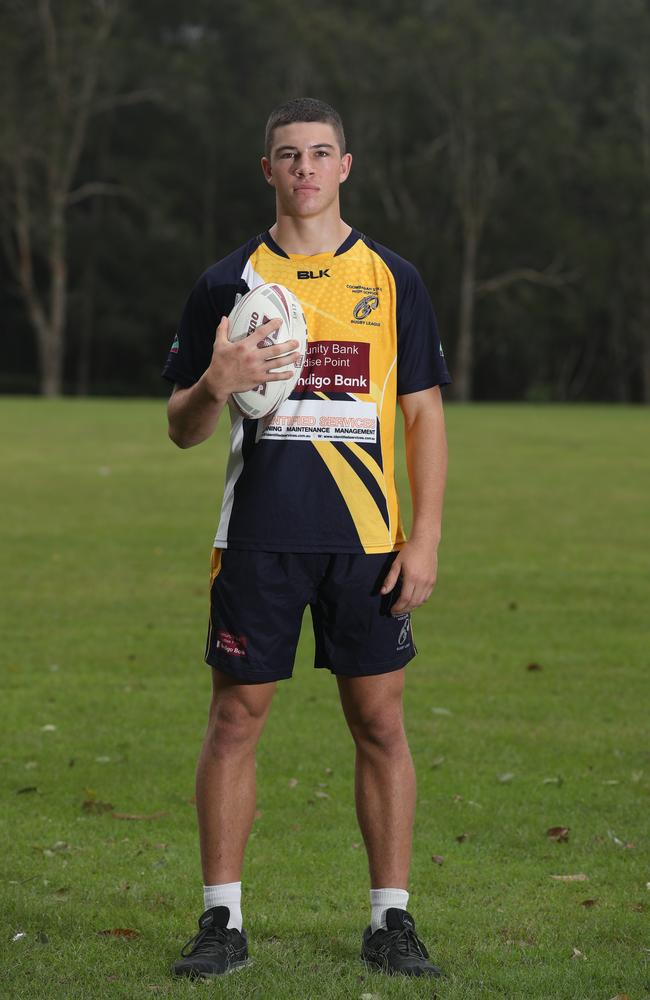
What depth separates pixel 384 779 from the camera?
4.36m

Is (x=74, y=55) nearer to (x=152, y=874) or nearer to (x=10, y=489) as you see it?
(x=10, y=489)

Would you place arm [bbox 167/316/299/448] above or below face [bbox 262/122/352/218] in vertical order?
below

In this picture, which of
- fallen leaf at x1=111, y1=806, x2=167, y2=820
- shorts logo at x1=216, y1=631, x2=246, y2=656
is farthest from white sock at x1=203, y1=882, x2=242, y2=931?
fallen leaf at x1=111, y1=806, x2=167, y2=820

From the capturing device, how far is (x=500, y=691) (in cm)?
837

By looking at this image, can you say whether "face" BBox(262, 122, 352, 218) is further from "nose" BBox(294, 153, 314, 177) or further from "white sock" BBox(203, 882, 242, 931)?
"white sock" BBox(203, 882, 242, 931)

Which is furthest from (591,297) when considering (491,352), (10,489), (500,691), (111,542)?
(500,691)

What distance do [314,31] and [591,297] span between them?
1573cm

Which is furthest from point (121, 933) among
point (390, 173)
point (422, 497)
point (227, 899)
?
point (390, 173)

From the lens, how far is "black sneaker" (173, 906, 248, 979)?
4164mm

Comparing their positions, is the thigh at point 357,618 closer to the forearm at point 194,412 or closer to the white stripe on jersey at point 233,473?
the white stripe on jersey at point 233,473

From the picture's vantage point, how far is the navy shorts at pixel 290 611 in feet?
13.9

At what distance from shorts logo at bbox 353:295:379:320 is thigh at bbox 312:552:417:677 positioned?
0.71m

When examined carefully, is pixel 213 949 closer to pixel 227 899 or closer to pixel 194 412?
pixel 227 899

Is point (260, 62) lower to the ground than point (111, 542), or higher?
higher
